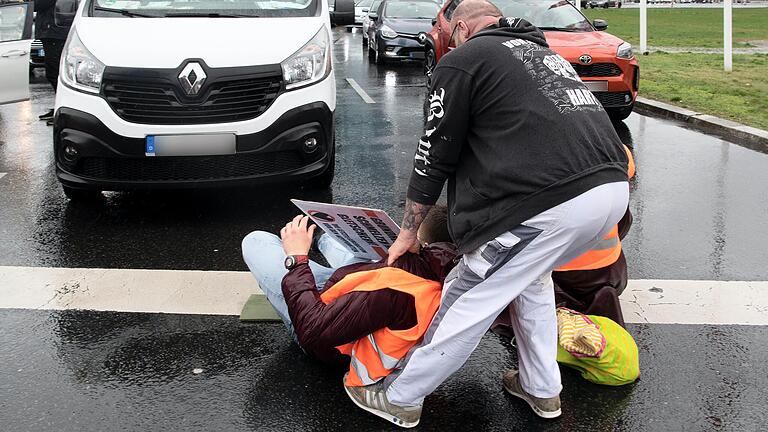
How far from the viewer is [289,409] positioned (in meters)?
3.44

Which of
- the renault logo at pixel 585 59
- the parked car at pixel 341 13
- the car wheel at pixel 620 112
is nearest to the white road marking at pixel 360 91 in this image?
the renault logo at pixel 585 59

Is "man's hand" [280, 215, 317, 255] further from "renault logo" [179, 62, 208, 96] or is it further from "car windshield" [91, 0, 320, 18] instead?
"car windshield" [91, 0, 320, 18]

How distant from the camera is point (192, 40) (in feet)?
18.6

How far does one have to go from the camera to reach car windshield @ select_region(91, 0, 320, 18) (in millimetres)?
6312

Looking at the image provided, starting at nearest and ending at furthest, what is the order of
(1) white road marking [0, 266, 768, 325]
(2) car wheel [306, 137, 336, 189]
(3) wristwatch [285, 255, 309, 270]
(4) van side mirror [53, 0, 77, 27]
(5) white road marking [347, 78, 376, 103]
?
(3) wristwatch [285, 255, 309, 270], (1) white road marking [0, 266, 768, 325], (2) car wheel [306, 137, 336, 189], (4) van side mirror [53, 0, 77, 27], (5) white road marking [347, 78, 376, 103]

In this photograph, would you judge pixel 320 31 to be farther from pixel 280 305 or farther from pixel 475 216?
pixel 475 216

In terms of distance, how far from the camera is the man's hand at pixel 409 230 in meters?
3.21

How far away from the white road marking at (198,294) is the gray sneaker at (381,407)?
1.19 m

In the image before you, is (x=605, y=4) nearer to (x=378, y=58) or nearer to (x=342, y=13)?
(x=378, y=58)

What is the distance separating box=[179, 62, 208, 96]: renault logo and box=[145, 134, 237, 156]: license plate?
0.31 m

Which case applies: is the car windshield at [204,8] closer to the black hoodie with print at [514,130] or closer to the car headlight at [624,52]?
the black hoodie with print at [514,130]

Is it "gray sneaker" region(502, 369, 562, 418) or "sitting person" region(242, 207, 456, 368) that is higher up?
"sitting person" region(242, 207, 456, 368)

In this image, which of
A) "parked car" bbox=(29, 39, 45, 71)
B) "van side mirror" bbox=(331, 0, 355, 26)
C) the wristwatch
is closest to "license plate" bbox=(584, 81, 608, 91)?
"van side mirror" bbox=(331, 0, 355, 26)

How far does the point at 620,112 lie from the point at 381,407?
25.5 feet
